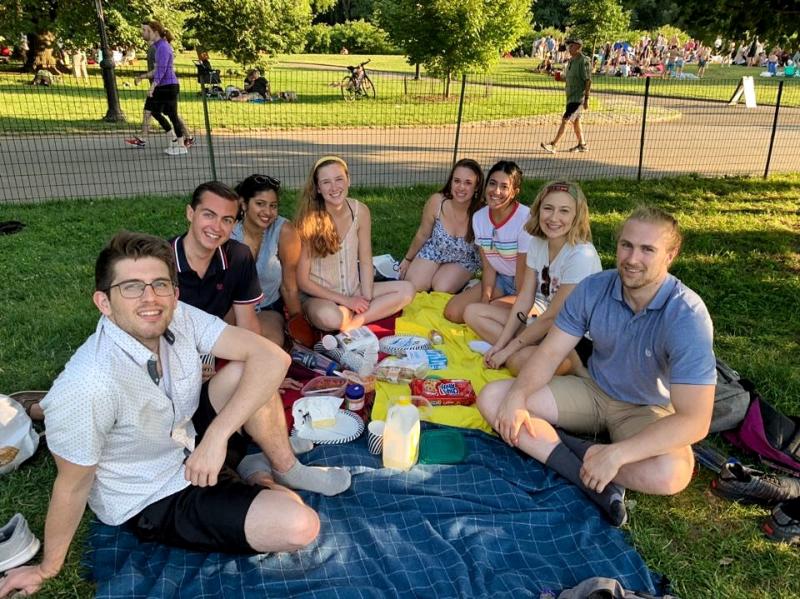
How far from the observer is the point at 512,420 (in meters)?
3.35

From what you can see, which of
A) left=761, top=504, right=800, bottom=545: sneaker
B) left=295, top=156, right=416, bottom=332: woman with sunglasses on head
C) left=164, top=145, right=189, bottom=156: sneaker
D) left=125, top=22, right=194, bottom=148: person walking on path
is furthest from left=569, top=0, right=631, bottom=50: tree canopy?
left=761, top=504, right=800, bottom=545: sneaker

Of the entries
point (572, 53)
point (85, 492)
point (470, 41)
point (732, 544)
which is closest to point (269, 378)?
point (85, 492)

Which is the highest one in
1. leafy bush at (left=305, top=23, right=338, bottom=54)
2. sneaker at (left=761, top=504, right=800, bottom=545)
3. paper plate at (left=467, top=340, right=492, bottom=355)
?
leafy bush at (left=305, top=23, right=338, bottom=54)

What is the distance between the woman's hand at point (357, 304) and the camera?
4960 millimetres

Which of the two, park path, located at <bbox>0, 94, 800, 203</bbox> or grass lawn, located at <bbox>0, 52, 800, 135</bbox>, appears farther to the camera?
grass lawn, located at <bbox>0, 52, 800, 135</bbox>

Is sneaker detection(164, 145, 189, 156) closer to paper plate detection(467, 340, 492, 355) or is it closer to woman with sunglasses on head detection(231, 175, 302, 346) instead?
woman with sunglasses on head detection(231, 175, 302, 346)

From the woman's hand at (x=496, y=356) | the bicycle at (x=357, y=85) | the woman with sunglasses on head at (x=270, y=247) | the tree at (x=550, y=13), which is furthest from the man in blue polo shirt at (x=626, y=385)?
the tree at (x=550, y=13)

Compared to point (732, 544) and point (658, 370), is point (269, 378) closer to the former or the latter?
point (658, 370)

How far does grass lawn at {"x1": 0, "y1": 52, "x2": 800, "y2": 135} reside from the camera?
13.2 metres

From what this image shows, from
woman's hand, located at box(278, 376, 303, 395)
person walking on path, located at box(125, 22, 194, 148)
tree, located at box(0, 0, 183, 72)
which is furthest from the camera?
tree, located at box(0, 0, 183, 72)

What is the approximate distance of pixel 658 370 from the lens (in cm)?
322

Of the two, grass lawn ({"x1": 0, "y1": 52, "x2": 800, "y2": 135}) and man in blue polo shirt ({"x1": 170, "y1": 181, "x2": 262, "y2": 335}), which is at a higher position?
grass lawn ({"x1": 0, "y1": 52, "x2": 800, "y2": 135})

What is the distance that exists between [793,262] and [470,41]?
40.6 feet

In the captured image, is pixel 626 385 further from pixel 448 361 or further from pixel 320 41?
pixel 320 41
